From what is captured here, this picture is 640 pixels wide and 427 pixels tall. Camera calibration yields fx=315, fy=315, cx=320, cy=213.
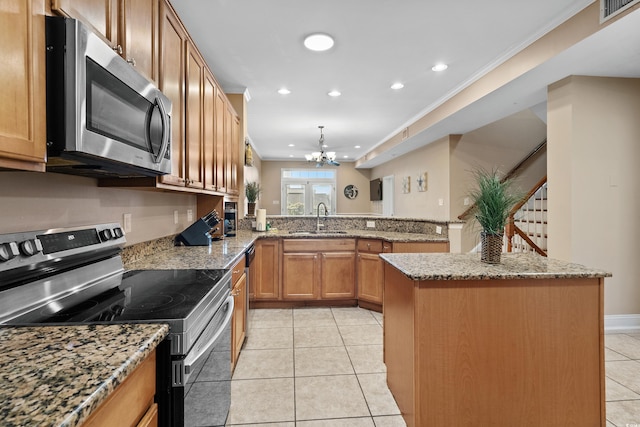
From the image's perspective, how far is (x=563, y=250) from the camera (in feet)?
10.2

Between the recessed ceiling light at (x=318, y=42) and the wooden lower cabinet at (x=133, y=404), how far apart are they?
265 centimetres

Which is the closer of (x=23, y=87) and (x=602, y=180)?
(x=23, y=87)

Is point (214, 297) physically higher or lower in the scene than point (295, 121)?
lower

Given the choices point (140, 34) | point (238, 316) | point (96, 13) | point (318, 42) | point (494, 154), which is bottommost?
point (238, 316)

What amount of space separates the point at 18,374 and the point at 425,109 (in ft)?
16.7

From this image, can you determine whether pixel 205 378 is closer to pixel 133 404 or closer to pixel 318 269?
pixel 133 404

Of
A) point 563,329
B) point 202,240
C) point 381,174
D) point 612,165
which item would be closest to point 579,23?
point 612,165

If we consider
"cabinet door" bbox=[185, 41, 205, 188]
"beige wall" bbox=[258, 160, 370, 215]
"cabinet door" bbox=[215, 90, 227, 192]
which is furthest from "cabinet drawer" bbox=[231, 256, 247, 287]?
"beige wall" bbox=[258, 160, 370, 215]

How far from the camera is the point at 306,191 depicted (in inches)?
405

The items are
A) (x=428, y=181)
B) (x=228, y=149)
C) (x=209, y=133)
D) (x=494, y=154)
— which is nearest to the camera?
(x=209, y=133)

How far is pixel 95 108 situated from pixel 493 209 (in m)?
1.87

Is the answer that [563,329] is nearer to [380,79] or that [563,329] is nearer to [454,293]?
[454,293]

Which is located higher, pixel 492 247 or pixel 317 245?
pixel 492 247

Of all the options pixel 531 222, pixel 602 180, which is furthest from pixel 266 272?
pixel 531 222
